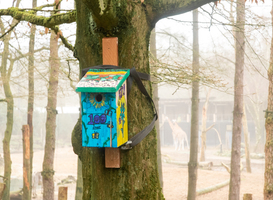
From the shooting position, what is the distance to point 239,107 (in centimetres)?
688

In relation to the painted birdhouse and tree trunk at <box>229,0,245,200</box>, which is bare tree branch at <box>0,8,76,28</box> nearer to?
the painted birdhouse

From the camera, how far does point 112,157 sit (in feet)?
6.17

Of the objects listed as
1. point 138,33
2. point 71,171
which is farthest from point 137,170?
point 71,171

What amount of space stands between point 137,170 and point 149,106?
0.45 metres

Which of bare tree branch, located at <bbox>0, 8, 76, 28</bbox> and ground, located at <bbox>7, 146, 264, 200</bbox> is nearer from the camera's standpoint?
bare tree branch, located at <bbox>0, 8, 76, 28</bbox>

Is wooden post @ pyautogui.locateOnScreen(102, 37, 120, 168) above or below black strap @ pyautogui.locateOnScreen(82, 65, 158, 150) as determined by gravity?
above

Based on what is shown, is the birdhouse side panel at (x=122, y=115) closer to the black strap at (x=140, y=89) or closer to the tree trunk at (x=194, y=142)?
the black strap at (x=140, y=89)

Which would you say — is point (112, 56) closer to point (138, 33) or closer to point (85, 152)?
point (138, 33)

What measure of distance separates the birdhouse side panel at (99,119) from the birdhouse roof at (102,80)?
0.07 m

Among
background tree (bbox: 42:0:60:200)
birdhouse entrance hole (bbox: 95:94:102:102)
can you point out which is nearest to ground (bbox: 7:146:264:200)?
background tree (bbox: 42:0:60:200)

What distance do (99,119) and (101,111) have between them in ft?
0.16

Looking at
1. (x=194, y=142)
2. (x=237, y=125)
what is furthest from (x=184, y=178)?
(x=237, y=125)

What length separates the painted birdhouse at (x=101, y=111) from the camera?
1671mm

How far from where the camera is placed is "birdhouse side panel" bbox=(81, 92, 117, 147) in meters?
1.68
